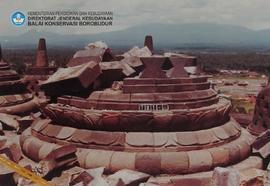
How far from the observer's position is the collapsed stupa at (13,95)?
45.2ft

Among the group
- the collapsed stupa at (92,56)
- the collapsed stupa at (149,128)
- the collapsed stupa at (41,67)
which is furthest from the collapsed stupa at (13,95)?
the collapsed stupa at (41,67)

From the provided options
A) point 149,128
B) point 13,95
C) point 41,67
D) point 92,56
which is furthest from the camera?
point 41,67

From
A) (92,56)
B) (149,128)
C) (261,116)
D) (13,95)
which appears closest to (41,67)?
(13,95)

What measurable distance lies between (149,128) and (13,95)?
8083mm

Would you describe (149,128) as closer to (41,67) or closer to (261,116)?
(261,116)

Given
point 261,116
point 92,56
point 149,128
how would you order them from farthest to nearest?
point 261,116
point 92,56
point 149,128

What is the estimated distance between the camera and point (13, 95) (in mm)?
14344

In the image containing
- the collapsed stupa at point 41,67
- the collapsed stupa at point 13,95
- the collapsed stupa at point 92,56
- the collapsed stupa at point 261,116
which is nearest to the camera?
the collapsed stupa at point 92,56

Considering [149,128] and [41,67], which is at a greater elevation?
[149,128]

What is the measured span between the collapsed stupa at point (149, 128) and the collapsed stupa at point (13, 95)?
5688mm

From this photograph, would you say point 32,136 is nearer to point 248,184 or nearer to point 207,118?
point 207,118

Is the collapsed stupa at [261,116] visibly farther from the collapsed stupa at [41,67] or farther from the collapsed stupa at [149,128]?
the collapsed stupa at [41,67]

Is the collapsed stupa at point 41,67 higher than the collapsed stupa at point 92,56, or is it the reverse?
the collapsed stupa at point 92,56

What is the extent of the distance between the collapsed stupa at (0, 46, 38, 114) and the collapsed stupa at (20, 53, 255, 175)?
569cm
